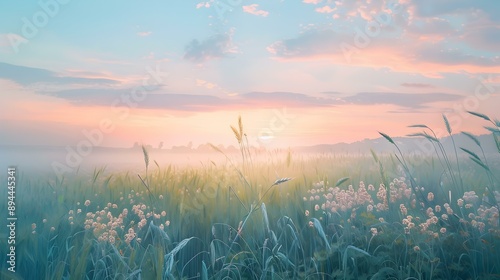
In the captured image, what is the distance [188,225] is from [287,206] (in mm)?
1019

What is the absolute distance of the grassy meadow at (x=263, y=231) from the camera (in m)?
3.81

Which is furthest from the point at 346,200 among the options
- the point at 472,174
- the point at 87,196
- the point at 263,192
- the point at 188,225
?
the point at 87,196

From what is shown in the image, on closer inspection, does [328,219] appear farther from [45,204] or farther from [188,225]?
[45,204]

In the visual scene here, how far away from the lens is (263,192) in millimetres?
5012

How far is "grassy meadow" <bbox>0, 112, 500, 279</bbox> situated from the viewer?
381 centimetres

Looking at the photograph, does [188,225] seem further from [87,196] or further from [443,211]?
[443,211]

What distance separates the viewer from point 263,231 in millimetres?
4211

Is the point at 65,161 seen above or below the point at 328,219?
above

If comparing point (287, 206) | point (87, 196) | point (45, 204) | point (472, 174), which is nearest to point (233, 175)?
point (287, 206)

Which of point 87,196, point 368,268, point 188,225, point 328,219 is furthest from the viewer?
point 87,196

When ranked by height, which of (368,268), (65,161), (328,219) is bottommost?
(368,268)

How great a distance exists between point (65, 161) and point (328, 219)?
11.0 feet

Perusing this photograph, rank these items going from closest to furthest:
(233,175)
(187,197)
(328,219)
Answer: (328,219) → (187,197) → (233,175)

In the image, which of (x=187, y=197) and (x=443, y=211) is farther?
(x=187, y=197)
